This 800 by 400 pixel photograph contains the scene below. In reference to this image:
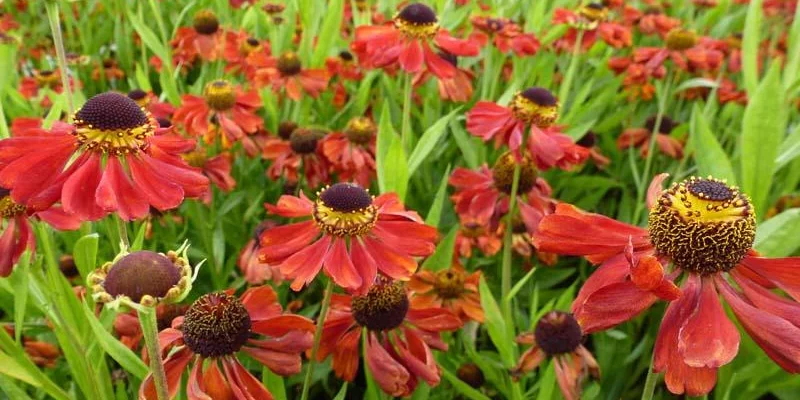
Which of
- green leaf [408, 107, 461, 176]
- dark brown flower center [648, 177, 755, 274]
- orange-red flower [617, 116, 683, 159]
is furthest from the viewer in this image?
orange-red flower [617, 116, 683, 159]

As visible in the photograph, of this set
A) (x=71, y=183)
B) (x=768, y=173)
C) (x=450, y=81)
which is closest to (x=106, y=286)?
(x=71, y=183)

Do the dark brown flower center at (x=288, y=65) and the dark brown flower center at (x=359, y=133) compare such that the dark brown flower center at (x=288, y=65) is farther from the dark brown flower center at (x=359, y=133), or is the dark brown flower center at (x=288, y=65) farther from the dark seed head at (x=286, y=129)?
the dark brown flower center at (x=359, y=133)

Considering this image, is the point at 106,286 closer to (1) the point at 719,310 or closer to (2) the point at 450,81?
(1) the point at 719,310

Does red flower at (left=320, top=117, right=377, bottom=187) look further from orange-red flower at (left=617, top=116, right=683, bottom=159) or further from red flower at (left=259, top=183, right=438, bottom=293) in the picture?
orange-red flower at (left=617, top=116, right=683, bottom=159)

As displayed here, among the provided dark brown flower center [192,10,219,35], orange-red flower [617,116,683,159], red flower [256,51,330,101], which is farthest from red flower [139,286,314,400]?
dark brown flower center [192,10,219,35]

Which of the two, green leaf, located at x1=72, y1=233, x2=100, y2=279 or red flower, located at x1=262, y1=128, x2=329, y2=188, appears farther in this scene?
red flower, located at x1=262, y1=128, x2=329, y2=188

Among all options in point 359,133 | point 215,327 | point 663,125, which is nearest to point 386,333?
point 215,327
